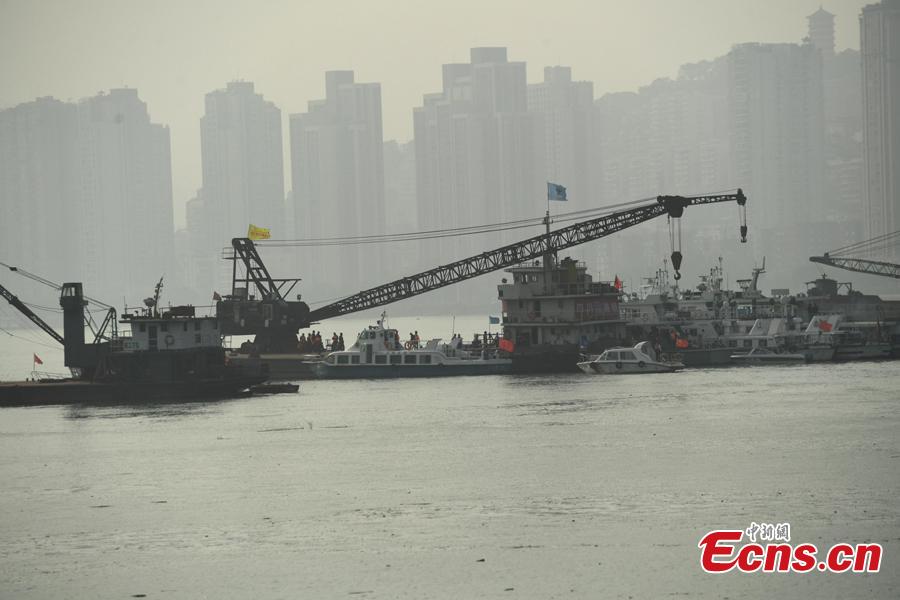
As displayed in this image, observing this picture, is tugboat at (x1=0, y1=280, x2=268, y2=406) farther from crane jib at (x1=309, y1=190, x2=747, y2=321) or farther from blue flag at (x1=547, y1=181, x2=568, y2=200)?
blue flag at (x1=547, y1=181, x2=568, y2=200)

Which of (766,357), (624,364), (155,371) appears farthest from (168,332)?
(766,357)

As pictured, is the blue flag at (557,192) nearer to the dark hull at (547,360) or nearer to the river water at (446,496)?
the dark hull at (547,360)

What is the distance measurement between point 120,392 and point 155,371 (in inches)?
87.3

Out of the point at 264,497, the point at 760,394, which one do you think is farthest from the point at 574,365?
the point at 264,497

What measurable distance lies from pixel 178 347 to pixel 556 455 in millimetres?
33799

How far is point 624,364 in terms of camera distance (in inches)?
3531

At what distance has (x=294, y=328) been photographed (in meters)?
107

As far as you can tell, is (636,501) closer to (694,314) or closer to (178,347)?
(178,347)

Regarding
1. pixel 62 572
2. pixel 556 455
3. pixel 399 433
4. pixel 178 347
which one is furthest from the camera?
pixel 178 347

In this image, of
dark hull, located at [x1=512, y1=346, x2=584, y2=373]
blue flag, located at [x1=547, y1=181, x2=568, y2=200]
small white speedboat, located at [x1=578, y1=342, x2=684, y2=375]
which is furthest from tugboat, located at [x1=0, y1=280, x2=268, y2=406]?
blue flag, located at [x1=547, y1=181, x2=568, y2=200]

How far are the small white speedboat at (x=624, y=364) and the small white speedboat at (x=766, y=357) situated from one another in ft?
32.6

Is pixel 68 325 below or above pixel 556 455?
above

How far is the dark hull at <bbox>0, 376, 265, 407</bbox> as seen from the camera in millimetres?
77000

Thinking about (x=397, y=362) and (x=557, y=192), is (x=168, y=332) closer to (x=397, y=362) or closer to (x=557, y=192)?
(x=397, y=362)
